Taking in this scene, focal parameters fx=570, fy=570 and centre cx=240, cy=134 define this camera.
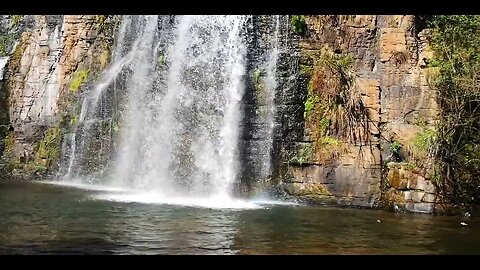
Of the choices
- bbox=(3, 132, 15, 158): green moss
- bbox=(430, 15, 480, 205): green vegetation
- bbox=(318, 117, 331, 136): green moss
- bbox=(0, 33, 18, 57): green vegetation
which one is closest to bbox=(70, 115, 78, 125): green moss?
bbox=(3, 132, 15, 158): green moss

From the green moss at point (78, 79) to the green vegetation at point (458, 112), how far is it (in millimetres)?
10309

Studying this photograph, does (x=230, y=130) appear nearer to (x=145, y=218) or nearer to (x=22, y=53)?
(x=145, y=218)

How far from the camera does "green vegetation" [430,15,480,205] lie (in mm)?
10773

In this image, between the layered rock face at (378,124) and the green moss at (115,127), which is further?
the green moss at (115,127)

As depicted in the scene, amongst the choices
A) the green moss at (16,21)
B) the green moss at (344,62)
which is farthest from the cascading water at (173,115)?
the green moss at (16,21)

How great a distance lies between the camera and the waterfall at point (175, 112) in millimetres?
13250

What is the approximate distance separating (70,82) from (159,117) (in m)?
4.59

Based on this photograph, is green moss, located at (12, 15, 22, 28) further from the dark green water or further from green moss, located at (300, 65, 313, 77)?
green moss, located at (300, 65, 313, 77)

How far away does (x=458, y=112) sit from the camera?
10938 mm

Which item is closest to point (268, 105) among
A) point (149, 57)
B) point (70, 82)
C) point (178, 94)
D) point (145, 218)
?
point (178, 94)

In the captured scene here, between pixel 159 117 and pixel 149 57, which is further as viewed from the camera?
pixel 149 57

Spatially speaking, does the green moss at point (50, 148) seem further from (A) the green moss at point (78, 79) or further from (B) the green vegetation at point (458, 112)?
(B) the green vegetation at point (458, 112)

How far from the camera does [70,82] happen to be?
17.4m

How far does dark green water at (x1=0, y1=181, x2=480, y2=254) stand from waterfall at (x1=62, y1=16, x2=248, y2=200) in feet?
9.29
